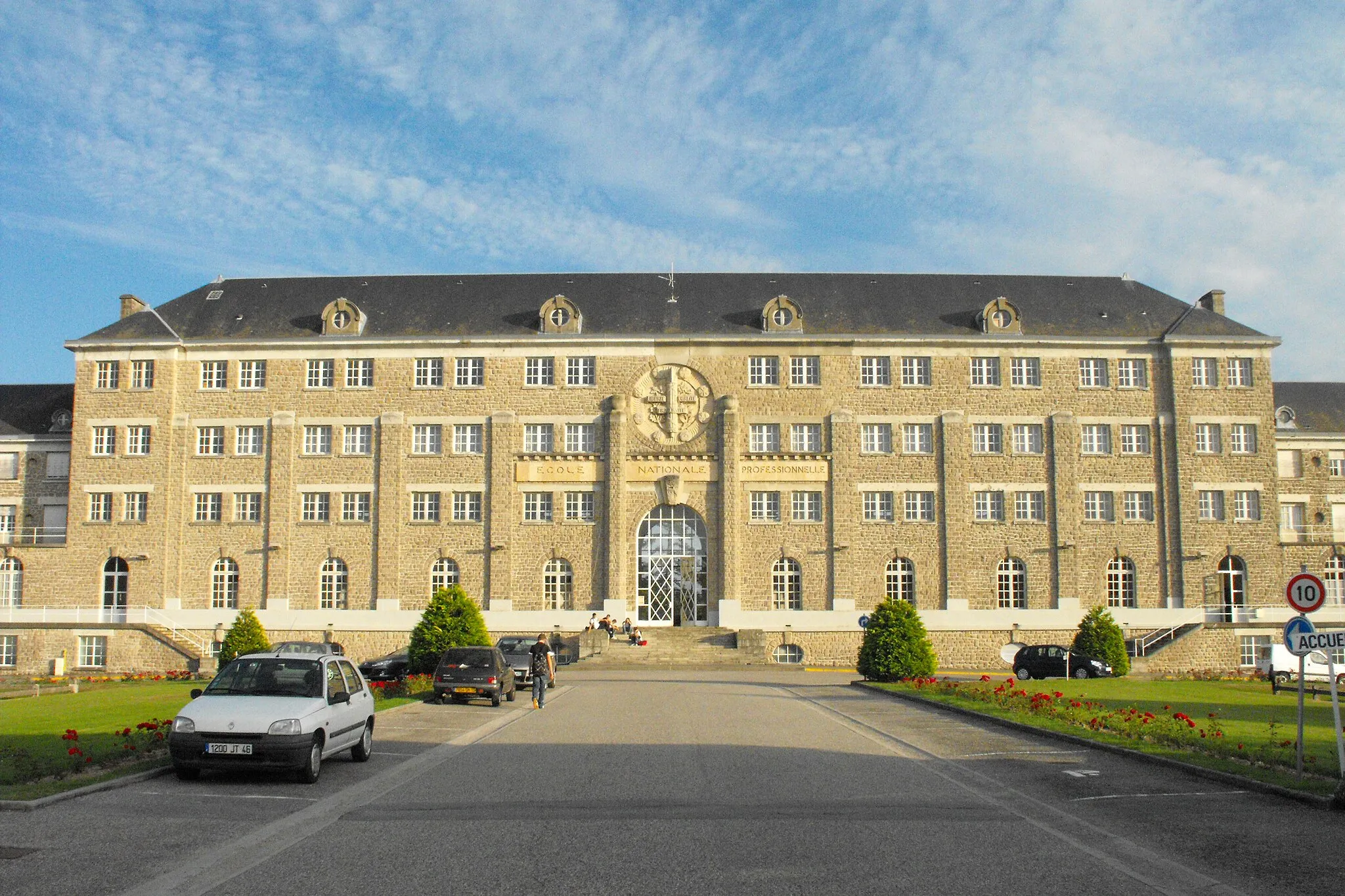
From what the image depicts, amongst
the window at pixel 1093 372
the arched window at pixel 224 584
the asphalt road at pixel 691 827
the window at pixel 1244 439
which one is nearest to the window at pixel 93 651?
the arched window at pixel 224 584

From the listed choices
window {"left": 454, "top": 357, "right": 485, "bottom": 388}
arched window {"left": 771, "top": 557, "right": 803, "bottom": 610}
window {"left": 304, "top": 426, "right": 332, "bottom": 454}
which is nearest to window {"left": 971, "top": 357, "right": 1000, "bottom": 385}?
arched window {"left": 771, "top": 557, "right": 803, "bottom": 610}

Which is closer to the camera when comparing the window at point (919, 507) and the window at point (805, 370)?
the window at point (919, 507)

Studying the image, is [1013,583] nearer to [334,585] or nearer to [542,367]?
[542,367]

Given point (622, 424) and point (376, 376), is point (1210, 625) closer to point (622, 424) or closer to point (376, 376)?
point (622, 424)

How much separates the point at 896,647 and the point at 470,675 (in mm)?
12930

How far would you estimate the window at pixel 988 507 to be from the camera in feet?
167

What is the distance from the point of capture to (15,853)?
9.72m

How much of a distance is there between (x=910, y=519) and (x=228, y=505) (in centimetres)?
2845

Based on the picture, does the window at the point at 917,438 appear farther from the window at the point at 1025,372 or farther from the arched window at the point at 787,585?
the arched window at the point at 787,585

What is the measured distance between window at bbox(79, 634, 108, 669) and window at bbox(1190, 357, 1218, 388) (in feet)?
150

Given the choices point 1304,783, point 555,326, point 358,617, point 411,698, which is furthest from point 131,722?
point 555,326

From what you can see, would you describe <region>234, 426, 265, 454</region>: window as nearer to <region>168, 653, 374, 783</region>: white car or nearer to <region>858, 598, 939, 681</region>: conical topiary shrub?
<region>858, 598, 939, 681</region>: conical topiary shrub

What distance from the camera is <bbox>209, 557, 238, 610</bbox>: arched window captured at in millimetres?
50844

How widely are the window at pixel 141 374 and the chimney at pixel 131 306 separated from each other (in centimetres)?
419
